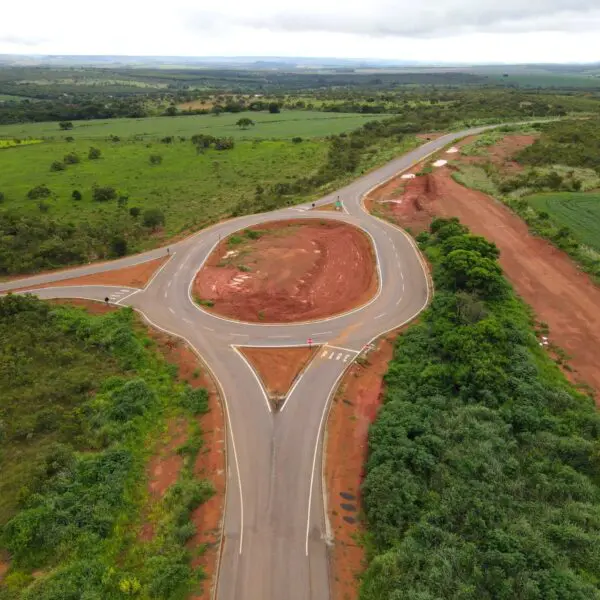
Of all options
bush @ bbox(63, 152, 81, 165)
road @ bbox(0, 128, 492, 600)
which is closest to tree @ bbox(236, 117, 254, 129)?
bush @ bbox(63, 152, 81, 165)

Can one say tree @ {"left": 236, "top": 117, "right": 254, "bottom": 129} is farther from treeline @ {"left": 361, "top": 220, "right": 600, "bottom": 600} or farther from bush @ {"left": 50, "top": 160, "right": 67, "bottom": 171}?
treeline @ {"left": 361, "top": 220, "right": 600, "bottom": 600}

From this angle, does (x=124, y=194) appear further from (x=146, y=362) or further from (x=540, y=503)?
(x=540, y=503)

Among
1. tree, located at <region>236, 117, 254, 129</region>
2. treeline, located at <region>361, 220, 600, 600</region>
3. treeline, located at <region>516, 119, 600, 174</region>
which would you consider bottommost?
treeline, located at <region>361, 220, 600, 600</region>

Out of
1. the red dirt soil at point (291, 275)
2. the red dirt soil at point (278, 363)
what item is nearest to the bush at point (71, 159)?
the red dirt soil at point (291, 275)

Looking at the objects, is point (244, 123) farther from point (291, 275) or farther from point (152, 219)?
point (291, 275)

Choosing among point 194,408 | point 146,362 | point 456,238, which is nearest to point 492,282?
point 456,238

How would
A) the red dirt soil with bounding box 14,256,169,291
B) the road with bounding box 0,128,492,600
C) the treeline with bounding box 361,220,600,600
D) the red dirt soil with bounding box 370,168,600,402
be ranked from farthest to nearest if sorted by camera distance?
the red dirt soil with bounding box 14,256,169,291 < the red dirt soil with bounding box 370,168,600,402 < the road with bounding box 0,128,492,600 < the treeline with bounding box 361,220,600,600

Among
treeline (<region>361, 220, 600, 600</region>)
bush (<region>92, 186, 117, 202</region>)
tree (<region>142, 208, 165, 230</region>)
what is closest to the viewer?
treeline (<region>361, 220, 600, 600</region>)

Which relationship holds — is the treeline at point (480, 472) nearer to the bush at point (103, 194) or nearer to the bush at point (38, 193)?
the bush at point (103, 194)
